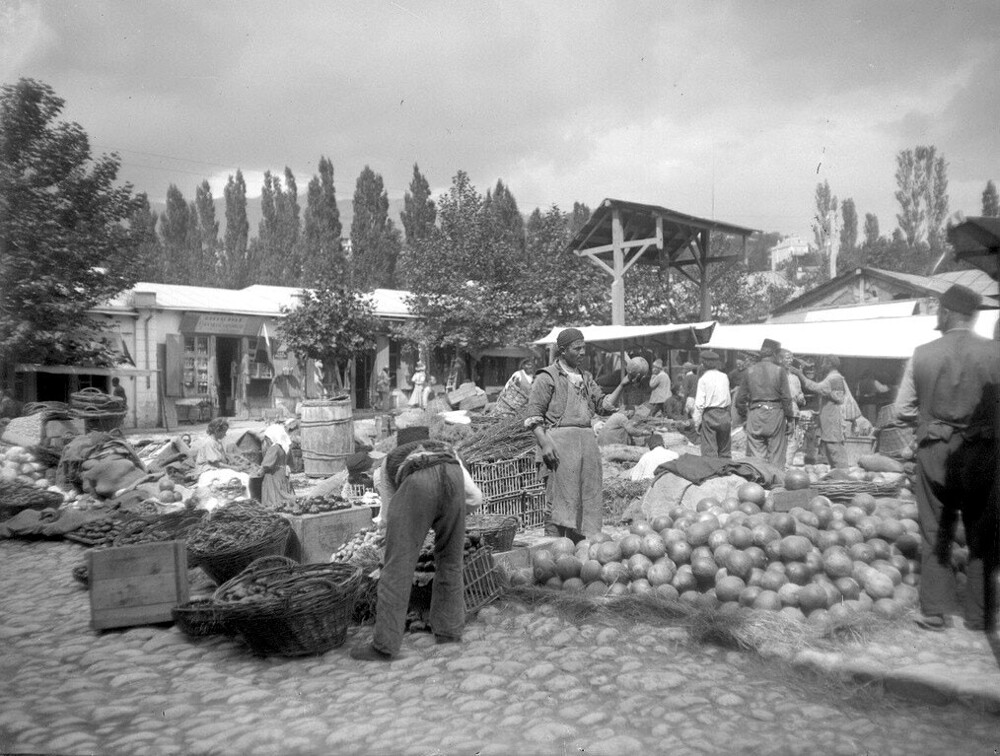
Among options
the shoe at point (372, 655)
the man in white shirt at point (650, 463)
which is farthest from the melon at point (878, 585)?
the man in white shirt at point (650, 463)

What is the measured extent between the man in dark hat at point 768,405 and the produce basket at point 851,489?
8.34 feet

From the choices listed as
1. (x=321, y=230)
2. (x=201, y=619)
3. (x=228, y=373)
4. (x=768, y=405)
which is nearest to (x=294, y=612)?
(x=201, y=619)

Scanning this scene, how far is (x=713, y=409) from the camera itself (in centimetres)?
1005

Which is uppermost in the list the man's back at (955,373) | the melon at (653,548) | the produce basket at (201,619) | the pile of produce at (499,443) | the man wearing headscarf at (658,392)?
the man's back at (955,373)

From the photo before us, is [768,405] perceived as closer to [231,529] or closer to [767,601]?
[767,601]

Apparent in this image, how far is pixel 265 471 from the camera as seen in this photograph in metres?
9.54

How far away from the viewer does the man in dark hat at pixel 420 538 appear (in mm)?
4480

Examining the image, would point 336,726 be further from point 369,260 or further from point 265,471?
point 369,260

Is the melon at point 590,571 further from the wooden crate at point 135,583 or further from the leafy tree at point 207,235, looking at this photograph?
the leafy tree at point 207,235

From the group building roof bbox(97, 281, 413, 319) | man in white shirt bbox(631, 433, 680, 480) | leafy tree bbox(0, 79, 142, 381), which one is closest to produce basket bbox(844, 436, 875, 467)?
man in white shirt bbox(631, 433, 680, 480)

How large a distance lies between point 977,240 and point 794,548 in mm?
2155

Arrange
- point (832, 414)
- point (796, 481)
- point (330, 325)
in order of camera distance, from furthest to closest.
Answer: point (330, 325) < point (832, 414) < point (796, 481)

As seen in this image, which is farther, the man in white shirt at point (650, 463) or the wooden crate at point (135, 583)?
the man in white shirt at point (650, 463)

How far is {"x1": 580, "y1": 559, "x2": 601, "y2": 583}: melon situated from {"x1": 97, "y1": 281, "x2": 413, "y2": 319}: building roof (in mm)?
17721
